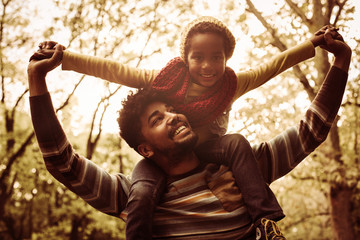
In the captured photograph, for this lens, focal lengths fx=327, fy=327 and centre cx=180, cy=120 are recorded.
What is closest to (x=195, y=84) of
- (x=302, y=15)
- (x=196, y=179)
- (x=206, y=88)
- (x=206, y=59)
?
(x=206, y=88)

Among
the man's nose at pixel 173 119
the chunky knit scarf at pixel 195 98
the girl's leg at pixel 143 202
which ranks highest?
the chunky knit scarf at pixel 195 98

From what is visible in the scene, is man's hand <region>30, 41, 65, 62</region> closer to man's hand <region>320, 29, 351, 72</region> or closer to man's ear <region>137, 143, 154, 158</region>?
man's ear <region>137, 143, 154, 158</region>

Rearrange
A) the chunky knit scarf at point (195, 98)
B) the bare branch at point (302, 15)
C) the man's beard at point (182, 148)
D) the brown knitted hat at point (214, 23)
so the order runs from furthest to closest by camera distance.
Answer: the bare branch at point (302, 15), the brown knitted hat at point (214, 23), the chunky knit scarf at point (195, 98), the man's beard at point (182, 148)

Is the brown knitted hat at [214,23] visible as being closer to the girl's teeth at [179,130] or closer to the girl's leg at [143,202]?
the girl's teeth at [179,130]

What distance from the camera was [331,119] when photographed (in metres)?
2.06

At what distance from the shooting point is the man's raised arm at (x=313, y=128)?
81.0 inches

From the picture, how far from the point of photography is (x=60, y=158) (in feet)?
5.93

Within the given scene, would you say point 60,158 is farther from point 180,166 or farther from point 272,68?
point 272,68

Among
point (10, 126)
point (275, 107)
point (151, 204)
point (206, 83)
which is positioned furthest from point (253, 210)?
point (10, 126)

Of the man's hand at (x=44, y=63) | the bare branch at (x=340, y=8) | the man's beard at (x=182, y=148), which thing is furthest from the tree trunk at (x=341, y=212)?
the man's hand at (x=44, y=63)

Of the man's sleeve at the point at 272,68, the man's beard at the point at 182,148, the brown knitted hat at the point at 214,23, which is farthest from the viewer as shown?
the brown knitted hat at the point at 214,23

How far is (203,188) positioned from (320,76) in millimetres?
5455

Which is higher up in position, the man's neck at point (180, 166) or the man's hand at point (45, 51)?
the man's hand at point (45, 51)

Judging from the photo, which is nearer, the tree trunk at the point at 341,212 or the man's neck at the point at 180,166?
the man's neck at the point at 180,166
